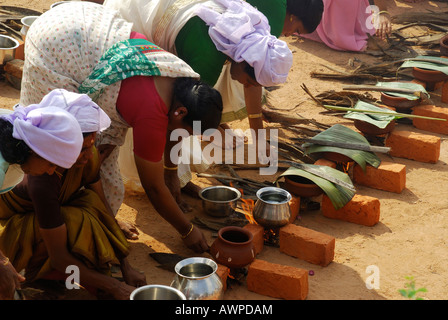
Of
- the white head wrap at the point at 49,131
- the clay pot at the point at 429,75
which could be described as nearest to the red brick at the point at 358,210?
the white head wrap at the point at 49,131

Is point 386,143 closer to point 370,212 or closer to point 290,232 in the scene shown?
point 370,212

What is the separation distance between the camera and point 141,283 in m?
3.80

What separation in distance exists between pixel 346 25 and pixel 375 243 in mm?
5378

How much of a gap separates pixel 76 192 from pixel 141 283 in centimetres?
72

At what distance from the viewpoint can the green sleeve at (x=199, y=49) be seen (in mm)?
4348

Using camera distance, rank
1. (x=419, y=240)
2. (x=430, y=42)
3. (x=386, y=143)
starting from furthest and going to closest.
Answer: (x=430, y=42) → (x=386, y=143) → (x=419, y=240)

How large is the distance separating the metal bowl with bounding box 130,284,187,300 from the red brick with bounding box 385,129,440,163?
3.65 m

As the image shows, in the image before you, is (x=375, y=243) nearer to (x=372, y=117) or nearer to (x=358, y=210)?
(x=358, y=210)

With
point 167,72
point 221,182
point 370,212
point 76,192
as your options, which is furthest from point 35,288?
point 370,212

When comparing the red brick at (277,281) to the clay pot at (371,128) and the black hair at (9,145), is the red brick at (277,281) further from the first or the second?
the clay pot at (371,128)

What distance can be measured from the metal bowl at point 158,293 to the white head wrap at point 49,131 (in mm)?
788

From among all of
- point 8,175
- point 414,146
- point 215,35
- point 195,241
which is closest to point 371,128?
Answer: point 414,146

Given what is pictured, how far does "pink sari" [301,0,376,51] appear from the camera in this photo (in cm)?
908

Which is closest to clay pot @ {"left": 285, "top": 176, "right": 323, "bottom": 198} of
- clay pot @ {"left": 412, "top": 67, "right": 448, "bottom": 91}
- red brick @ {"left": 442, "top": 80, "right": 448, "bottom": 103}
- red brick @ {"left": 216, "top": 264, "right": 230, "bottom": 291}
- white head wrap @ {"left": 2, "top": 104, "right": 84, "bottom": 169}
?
red brick @ {"left": 216, "top": 264, "right": 230, "bottom": 291}
